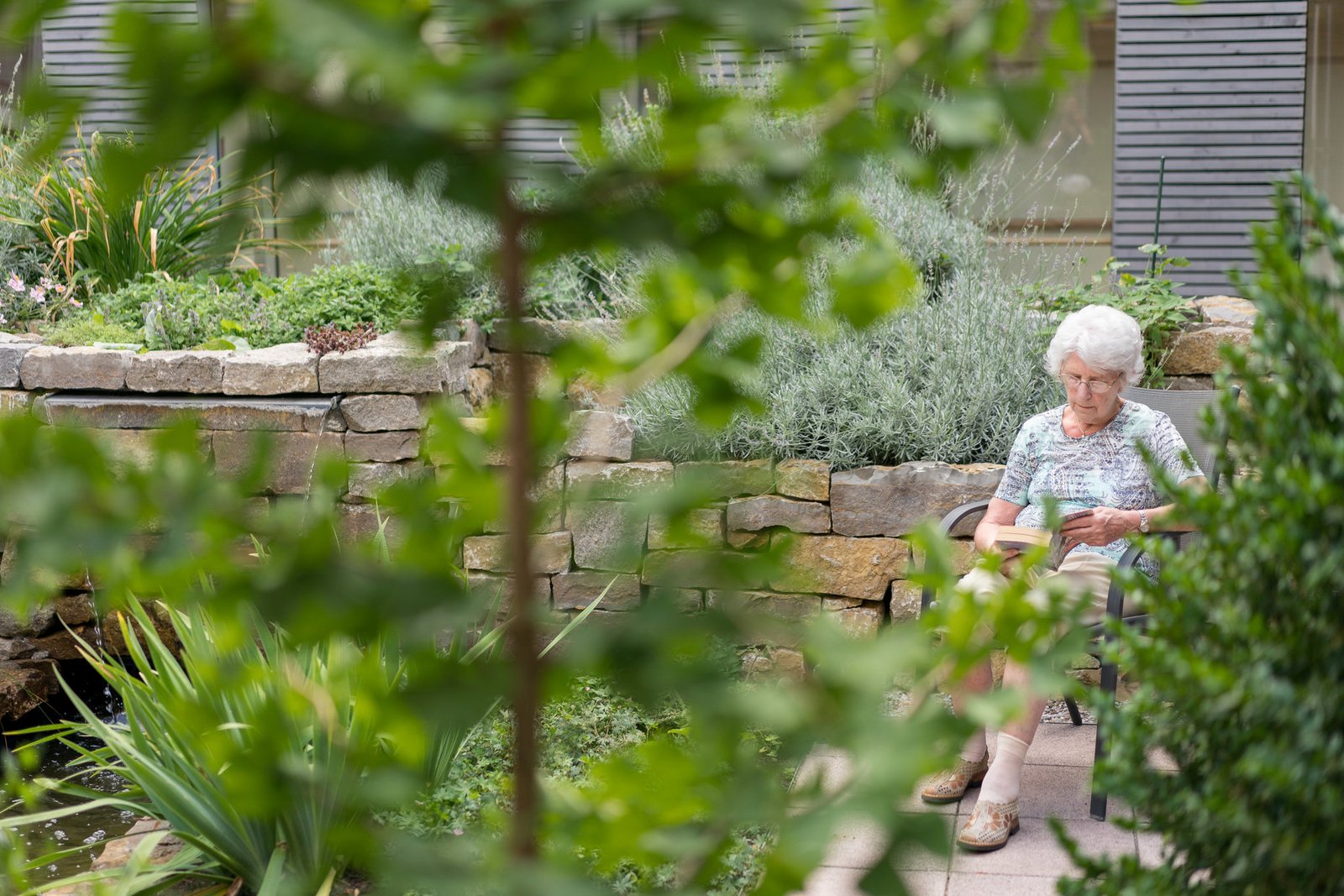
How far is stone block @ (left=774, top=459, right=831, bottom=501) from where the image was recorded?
13.4ft

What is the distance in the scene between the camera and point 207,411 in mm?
4570

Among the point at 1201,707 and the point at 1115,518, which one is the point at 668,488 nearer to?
the point at 1201,707

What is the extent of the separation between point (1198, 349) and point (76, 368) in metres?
3.99

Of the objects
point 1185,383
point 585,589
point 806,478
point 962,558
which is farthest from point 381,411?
point 1185,383

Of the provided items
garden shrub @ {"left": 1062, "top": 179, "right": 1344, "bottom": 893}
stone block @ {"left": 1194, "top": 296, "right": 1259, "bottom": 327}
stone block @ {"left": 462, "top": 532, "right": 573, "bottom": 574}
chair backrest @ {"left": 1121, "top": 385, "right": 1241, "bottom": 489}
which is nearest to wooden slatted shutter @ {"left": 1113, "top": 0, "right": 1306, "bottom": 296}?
stone block @ {"left": 1194, "top": 296, "right": 1259, "bottom": 327}

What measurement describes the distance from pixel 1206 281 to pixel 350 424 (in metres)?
3.68

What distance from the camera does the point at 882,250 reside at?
82cm

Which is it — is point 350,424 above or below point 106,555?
below

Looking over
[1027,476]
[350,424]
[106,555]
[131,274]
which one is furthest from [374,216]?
[106,555]

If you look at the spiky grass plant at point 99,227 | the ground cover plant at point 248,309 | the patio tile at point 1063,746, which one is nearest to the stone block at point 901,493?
the patio tile at point 1063,746

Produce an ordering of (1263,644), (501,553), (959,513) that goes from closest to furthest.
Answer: (1263,644) < (959,513) < (501,553)

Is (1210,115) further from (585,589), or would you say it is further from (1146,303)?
(585,589)

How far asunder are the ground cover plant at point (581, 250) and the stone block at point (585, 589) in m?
3.50

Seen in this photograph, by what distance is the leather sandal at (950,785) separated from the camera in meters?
3.10
